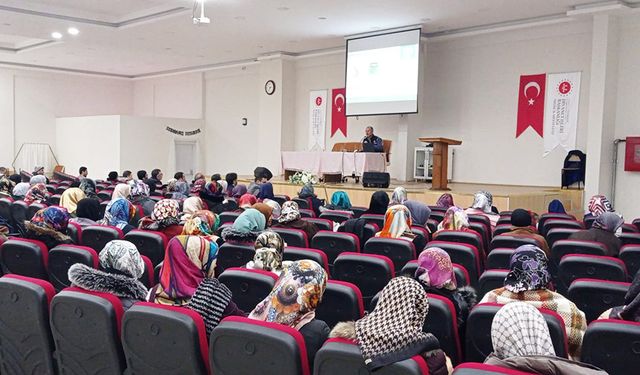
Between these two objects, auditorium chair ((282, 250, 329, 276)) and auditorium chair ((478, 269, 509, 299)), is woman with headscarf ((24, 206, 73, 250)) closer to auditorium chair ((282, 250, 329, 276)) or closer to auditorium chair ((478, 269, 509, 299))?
auditorium chair ((282, 250, 329, 276))

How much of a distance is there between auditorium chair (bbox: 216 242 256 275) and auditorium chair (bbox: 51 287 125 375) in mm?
1430

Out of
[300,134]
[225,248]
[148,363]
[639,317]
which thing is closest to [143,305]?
[148,363]

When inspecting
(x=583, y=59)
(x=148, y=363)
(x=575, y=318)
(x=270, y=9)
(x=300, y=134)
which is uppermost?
(x=270, y=9)

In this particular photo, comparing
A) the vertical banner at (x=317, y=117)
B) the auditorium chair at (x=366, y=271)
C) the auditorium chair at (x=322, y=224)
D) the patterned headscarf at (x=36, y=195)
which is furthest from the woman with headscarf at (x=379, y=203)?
the vertical banner at (x=317, y=117)

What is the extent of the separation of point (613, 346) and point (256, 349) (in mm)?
1255

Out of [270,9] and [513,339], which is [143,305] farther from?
[270,9]

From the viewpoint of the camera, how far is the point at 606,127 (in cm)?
1012

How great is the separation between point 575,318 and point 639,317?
26 cm

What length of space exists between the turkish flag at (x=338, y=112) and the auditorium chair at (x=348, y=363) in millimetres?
13070

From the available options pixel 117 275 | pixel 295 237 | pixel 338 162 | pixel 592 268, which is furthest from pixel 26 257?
pixel 338 162

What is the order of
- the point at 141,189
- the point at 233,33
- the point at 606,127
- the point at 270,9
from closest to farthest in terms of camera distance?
the point at 141,189 < the point at 606,127 < the point at 270,9 < the point at 233,33

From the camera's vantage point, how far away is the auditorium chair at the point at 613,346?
6.70 ft

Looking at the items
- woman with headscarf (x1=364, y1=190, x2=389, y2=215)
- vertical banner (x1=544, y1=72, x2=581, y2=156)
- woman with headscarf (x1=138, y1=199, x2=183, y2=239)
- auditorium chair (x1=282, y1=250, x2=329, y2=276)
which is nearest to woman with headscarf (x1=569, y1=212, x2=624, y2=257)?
woman with headscarf (x1=364, y1=190, x2=389, y2=215)

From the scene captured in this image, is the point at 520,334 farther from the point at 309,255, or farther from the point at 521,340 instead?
the point at 309,255
